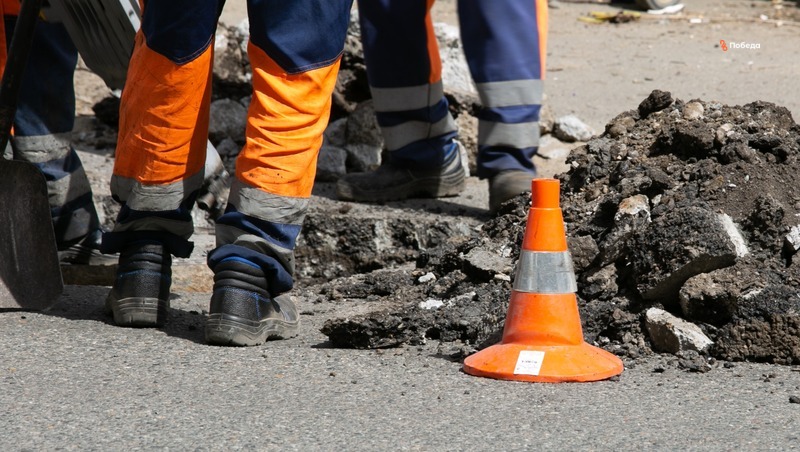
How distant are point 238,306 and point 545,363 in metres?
0.85

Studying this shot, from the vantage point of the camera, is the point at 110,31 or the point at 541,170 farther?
the point at 541,170

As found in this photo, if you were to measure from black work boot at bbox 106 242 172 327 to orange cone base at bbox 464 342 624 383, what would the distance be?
0.97 m

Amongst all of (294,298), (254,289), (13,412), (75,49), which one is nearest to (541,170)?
(294,298)

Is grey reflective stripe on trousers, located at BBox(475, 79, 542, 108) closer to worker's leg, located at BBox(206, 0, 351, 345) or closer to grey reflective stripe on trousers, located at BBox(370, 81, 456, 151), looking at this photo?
grey reflective stripe on trousers, located at BBox(370, 81, 456, 151)

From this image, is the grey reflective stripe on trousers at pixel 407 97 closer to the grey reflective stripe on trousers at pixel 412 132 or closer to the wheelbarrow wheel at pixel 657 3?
the grey reflective stripe on trousers at pixel 412 132

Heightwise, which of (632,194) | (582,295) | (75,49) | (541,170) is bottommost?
(541,170)

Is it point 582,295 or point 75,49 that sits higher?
point 75,49

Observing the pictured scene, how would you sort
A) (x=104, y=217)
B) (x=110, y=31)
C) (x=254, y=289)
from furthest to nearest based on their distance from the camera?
(x=104, y=217), (x=110, y=31), (x=254, y=289)

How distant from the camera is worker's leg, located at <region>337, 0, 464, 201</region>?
4.96 meters

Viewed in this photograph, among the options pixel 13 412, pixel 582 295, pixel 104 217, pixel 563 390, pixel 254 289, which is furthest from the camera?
pixel 104 217

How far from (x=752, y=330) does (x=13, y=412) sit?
1839 mm

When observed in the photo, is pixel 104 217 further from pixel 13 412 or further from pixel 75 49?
pixel 13 412

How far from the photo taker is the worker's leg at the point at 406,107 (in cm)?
496

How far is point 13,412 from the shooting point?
249 centimetres
